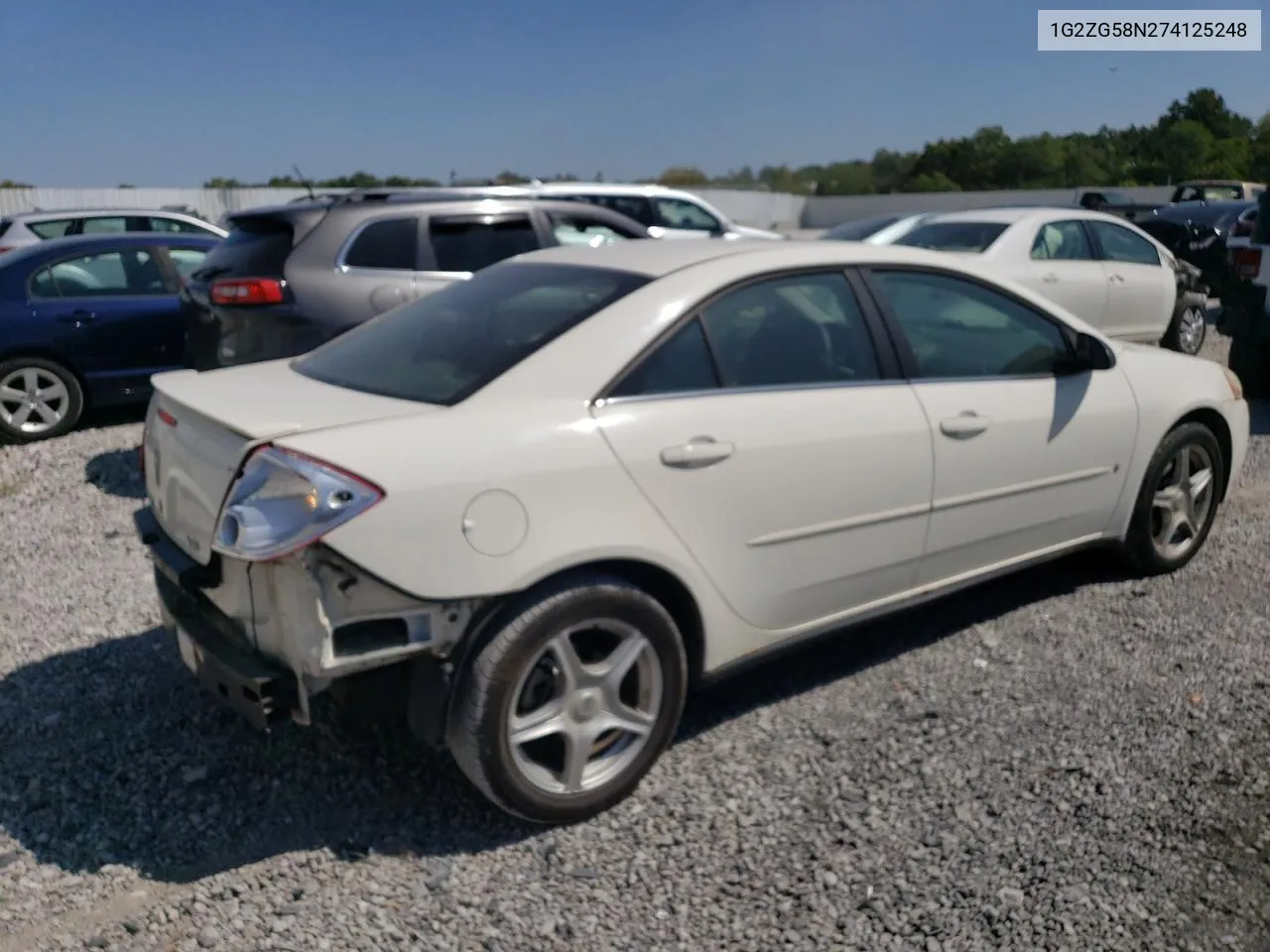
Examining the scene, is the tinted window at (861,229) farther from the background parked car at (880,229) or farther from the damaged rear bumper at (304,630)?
the damaged rear bumper at (304,630)

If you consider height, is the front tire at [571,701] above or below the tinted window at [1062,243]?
below

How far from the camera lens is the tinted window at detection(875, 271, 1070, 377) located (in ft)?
13.7

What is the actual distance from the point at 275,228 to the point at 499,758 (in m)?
4.76

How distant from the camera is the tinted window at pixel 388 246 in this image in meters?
6.88

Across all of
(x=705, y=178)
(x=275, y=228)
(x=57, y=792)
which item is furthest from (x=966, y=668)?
(x=705, y=178)

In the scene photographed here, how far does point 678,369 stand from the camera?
3508 millimetres

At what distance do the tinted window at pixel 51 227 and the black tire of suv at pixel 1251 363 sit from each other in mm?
12971

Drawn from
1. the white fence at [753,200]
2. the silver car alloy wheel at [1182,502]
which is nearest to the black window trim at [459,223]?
the silver car alloy wheel at [1182,502]

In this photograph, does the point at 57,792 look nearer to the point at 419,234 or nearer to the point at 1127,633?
the point at 1127,633

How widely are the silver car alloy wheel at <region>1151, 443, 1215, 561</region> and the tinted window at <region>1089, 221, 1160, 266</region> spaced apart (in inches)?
229

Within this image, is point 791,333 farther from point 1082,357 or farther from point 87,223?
point 87,223

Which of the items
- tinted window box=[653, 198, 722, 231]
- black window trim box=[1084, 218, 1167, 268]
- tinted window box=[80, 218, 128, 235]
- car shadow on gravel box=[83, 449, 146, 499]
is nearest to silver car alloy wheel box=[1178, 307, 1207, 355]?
black window trim box=[1084, 218, 1167, 268]

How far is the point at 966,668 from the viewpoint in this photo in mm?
4312

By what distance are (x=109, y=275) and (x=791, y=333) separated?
6.44 m
